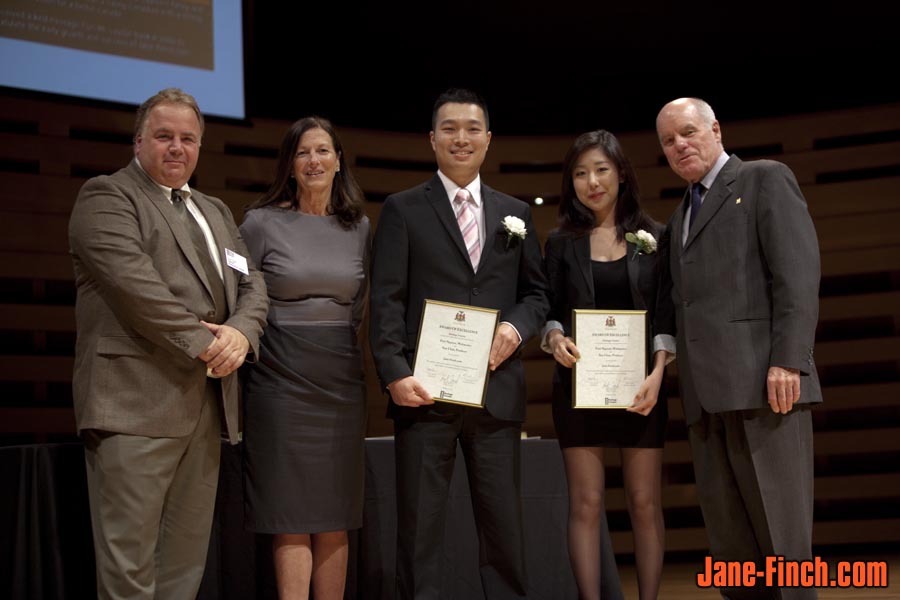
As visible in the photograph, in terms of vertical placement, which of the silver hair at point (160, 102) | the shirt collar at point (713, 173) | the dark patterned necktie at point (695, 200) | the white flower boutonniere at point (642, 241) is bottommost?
the white flower boutonniere at point (642, 241)

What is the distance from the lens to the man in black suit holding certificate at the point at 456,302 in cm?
230

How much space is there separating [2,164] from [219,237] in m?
2.72

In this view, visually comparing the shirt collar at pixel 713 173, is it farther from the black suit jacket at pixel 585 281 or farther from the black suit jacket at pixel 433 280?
the black suit jacket at pixel 433 280

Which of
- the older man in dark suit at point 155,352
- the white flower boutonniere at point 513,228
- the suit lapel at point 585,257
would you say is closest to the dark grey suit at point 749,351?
the suit lapel at point 585,257

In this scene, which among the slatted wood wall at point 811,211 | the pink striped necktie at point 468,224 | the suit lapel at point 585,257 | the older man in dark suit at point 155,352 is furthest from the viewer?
the slatted wood wall at point 811,211

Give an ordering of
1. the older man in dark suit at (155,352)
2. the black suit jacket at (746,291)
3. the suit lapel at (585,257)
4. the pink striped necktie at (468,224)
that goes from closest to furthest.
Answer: the older man in dark suit at (155,352) < the black suit jacket at (746,291) < the pink striped necktie at (468,224) < the suit lapel at (585,257)

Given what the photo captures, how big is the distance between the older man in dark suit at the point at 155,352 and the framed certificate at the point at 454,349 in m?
0.49

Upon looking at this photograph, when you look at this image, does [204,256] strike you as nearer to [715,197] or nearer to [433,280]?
[433,280]

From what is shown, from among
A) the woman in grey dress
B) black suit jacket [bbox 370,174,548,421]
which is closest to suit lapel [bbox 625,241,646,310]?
black suit jacket [bbox 370,174,548,421]

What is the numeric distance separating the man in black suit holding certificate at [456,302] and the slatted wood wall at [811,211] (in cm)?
270

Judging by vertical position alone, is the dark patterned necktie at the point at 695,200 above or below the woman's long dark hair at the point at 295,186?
below

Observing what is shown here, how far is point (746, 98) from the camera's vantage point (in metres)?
5.39

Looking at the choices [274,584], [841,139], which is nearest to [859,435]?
[841,139]

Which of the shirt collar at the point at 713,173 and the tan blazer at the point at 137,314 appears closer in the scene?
the tan blazer at the point at 137,314
